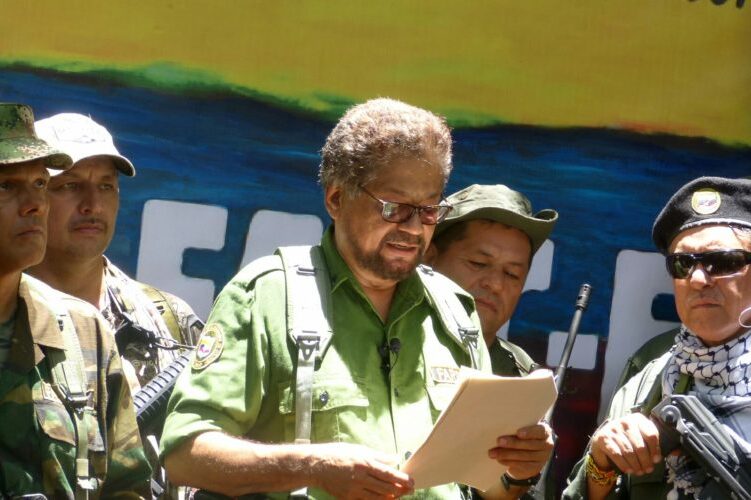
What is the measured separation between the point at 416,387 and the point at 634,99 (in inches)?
81.0

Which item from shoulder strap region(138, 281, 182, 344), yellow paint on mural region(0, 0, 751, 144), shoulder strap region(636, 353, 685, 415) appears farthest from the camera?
yellow paint on mural region(0, 0, 751, 144)

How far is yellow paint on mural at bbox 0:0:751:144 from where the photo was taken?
4.58 m

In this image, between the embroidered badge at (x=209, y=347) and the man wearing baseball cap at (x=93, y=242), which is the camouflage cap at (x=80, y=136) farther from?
the embroidered badge at (x=209, y=347)

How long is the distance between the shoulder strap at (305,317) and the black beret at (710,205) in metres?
1.12

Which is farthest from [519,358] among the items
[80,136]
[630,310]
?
[80,136]

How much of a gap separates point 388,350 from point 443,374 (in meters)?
0.15

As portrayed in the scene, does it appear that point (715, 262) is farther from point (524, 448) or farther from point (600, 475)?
point (524, 448)

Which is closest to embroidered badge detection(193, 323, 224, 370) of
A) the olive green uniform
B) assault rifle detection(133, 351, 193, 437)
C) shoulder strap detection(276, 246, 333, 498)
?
shoulder strap detection(276, 246, 333, 498)

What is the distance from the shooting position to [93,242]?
14.0ft

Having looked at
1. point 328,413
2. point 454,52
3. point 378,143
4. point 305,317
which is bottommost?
point 328,413

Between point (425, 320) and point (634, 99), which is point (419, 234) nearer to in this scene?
point (425, 320)

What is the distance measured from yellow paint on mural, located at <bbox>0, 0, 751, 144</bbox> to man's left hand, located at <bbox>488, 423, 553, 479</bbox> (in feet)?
6.18

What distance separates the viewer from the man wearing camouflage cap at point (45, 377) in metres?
3.19

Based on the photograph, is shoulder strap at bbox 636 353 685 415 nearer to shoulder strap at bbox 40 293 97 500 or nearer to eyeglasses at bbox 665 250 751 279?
eyeglasses at bbox 665 250 751 279
